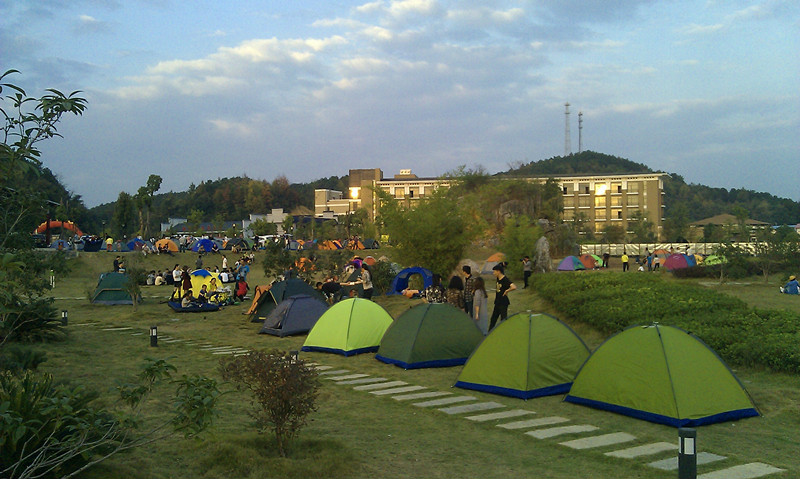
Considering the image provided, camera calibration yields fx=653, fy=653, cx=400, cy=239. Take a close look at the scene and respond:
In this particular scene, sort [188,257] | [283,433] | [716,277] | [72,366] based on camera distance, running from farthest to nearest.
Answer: [188,257] < [716,277] < [72,366] < [283,433]

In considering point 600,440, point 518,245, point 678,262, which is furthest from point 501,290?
point 678,262

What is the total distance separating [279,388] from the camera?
645 centimetres

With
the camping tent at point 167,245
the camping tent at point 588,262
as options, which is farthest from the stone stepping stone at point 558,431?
the camping tent at point 167,245

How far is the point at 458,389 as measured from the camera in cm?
1052

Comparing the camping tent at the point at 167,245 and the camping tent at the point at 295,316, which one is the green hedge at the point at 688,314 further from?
the camping tent at the point at 167,245

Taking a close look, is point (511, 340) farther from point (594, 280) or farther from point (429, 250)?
point (429, 250)

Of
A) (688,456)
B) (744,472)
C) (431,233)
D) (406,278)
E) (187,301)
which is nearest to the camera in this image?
(688,456)

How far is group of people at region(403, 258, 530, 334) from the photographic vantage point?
14031 mm

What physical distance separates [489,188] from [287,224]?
4279 cm

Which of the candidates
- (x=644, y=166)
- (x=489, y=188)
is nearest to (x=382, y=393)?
(x=489, y=188)

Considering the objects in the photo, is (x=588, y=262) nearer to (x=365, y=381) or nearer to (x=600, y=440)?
(x=365, y=381)

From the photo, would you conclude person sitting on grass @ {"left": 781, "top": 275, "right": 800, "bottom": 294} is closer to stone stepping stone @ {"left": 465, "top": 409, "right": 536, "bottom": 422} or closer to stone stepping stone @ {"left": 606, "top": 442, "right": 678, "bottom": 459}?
stone stepping stone @ {"left": 465, "top": 409, "right": 536, "bottom": 422}

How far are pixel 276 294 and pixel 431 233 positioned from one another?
8.61 meters

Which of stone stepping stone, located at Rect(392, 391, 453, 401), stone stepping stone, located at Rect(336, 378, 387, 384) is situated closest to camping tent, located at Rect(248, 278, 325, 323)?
stone stepping stone, located at Rect(336, 378, 387, 384)
